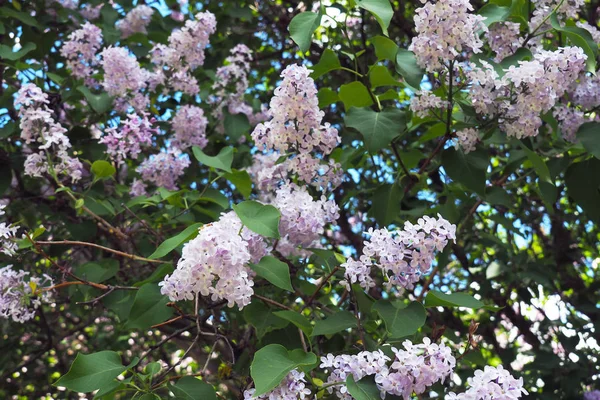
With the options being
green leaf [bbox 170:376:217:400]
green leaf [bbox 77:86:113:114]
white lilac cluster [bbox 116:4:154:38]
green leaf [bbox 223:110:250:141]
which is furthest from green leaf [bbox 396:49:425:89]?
white lilac cluster [bbox 116:4:154:38]

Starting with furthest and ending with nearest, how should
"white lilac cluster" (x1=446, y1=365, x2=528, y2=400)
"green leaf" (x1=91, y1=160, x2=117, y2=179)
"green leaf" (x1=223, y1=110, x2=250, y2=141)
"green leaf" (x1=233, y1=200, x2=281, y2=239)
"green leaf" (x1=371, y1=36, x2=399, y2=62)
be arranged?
"green leaf" (x1=223, y1=110, x2=250, y2=141) → "green leaf" (x1=91, y1=160, x2=117, y2=179) → "green leaf" (x1=371, y1=36, x2=399, y2=62) → "green leaf" (x1=233, y1=200, x2=281, y2=239) → "white lilac cluster" (x1=446, y1=365, x2=528, y2=400)

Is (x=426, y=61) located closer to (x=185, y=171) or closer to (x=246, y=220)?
(x=246, y=220)

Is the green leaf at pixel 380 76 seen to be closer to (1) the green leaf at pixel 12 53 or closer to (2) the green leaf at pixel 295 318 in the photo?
(2) the green leaf at pixel 295 318

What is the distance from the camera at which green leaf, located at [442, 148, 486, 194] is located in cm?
173

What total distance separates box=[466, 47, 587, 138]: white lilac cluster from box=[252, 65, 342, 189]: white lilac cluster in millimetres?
381

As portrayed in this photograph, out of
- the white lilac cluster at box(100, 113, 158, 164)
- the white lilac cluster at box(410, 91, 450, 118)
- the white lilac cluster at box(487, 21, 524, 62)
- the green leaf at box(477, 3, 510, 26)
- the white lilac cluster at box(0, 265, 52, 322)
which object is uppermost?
the green leaf at box(477, 3, 510, 26)

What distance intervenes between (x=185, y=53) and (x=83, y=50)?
383 mm

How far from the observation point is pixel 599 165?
1902mm

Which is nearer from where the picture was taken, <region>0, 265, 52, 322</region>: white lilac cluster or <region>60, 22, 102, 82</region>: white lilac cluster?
<region>0, 265, 52, 322</region>: white lilac cluster

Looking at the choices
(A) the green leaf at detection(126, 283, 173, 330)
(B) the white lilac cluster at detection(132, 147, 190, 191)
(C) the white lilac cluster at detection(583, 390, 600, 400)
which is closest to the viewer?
(A) the green leaf at detection(126, 283, 173, 330)

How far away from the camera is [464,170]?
5.68ft

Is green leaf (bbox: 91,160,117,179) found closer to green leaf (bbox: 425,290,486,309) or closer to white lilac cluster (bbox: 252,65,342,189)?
white lilac cluster (bbox: 252,65,342,189)

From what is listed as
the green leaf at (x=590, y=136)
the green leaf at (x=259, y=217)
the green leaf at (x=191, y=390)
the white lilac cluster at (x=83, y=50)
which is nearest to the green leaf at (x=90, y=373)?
the green leaf at (x=191, y=390)

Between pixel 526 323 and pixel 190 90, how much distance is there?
1.90 meters
